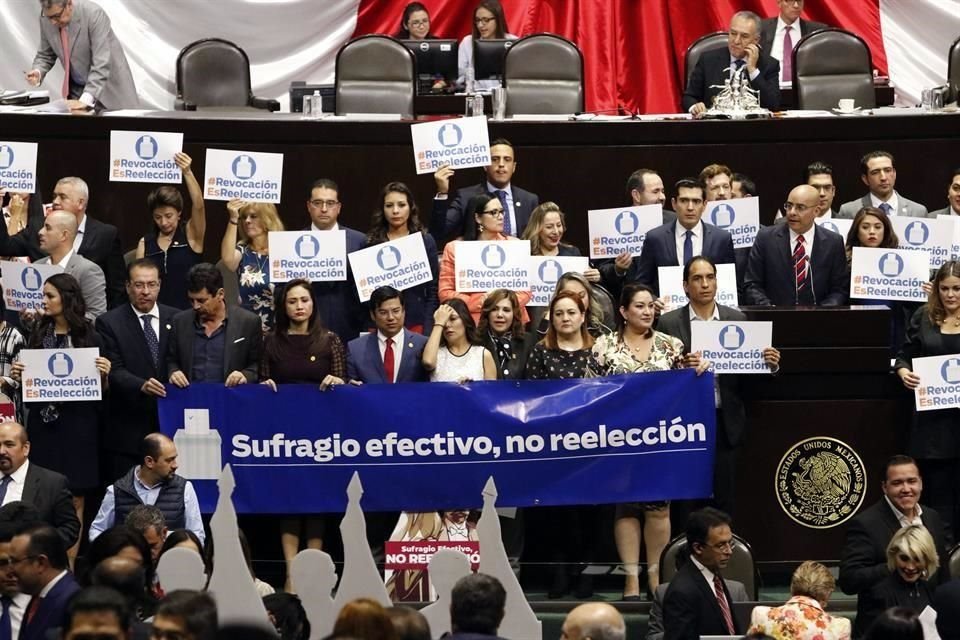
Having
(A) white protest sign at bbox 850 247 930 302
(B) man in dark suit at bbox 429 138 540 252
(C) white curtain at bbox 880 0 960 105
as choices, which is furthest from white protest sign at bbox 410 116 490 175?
(C) white curtain at bbox 880 0 960 105

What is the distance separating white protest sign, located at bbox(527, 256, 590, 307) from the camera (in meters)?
10.6

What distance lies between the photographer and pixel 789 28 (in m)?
14.4

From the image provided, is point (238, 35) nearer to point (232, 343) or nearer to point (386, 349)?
point (232, 343)

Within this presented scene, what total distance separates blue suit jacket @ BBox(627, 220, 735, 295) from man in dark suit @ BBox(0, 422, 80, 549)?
11.5ft

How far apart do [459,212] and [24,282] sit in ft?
8.51

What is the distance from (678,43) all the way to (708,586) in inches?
358

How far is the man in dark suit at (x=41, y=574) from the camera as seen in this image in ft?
23.1

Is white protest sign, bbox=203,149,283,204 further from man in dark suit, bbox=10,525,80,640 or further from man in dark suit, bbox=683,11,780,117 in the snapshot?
man in dark suit, bbox=10,525,80,640

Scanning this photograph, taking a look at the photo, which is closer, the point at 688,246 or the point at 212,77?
the point at 688,246

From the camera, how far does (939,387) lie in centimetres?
993

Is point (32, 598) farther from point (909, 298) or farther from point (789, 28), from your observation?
point (789, 28)

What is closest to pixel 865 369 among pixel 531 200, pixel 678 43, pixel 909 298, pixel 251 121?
pixel 909 298

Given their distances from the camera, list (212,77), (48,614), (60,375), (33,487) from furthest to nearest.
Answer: (212,77), (60,375), (33,487), (48,614)

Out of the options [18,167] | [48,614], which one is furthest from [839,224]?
[48,614]
